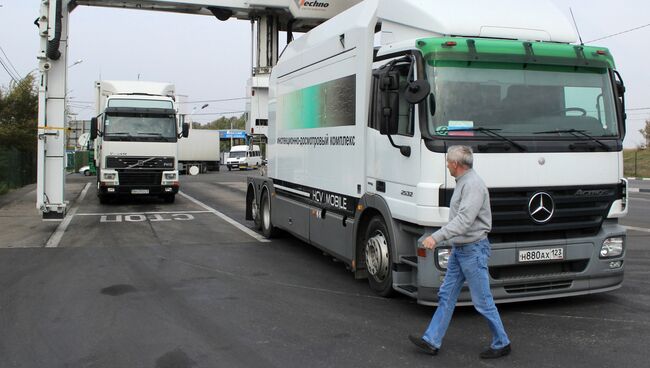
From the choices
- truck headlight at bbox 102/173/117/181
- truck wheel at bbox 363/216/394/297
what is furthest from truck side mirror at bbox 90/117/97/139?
truck wheel at bbox 363/216/394/297

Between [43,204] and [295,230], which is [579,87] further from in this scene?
[43,204]

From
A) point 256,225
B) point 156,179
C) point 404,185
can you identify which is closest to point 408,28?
point 404,185

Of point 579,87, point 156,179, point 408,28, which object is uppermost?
point 408,28

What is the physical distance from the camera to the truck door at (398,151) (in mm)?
5762

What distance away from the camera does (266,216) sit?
11500 millimetres

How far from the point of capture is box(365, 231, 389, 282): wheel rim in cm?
643

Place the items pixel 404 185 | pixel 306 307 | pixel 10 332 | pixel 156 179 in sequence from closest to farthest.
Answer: pixel 10 332, pixel 404 185, pixel 306 307, pixel 156 179

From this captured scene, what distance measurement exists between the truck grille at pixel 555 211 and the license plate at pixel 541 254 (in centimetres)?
14

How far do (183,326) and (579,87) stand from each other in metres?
4.75

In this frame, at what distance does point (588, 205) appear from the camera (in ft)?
19.6

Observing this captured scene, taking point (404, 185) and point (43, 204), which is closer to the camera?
point (404, 185)

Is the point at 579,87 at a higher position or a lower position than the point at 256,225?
higher

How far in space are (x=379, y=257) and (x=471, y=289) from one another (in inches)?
76.5

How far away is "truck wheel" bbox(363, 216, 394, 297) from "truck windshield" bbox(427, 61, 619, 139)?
1.48 m
